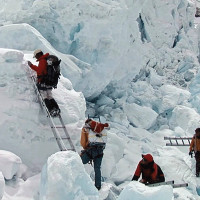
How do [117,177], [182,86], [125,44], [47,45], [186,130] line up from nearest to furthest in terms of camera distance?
1. [117,177]
2. [47,45]
3. [125,44]
4. [186,130]
5. [182,86]

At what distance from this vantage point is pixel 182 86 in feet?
42.1

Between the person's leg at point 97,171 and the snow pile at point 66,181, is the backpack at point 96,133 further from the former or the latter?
the snow pile at point 66,181

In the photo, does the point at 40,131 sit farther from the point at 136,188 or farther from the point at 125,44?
the point at 125,44

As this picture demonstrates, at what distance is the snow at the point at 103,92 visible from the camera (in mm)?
3709

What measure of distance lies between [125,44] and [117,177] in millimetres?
4011

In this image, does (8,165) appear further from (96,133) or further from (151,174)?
(151,174)

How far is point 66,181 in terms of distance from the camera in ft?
10.6

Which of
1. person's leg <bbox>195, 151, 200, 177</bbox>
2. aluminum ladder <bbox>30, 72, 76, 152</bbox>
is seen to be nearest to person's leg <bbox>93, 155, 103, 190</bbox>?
aluminum ladder <bbox>30, 72, 76, 152</bbox>

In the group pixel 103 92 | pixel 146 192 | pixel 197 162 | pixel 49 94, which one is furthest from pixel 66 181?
pixel 103 92

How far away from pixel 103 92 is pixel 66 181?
662cm

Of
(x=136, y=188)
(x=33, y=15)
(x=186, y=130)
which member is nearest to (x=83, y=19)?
(x=33, y=15)

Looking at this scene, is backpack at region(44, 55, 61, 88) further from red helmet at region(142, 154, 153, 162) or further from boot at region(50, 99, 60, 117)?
red helmet at region(142, 154, 153, 162)

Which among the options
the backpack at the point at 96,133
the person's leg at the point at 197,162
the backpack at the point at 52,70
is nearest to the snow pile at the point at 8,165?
the backpack at the point at 96,133

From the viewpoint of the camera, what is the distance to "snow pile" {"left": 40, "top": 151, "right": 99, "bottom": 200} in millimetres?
3188
